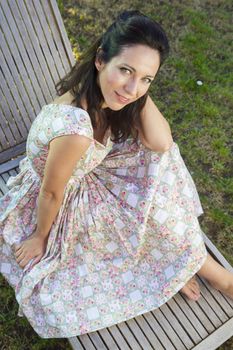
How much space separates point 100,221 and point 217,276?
0.66 m

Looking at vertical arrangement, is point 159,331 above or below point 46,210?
below

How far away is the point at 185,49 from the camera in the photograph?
3.95 metres

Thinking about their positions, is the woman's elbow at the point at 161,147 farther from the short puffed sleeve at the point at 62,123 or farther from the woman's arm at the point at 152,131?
the short puffed sleeve at the point at 62,123

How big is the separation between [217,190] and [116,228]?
1.25 m

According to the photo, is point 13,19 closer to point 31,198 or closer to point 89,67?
point 89,67

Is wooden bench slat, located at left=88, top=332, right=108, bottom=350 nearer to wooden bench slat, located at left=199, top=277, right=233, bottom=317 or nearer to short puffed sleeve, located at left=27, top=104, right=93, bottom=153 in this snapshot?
wooden bench slat, located at left=199, top=277, right=233, bottom=317

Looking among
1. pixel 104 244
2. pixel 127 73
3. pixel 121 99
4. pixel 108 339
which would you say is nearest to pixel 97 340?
pixel 108 339

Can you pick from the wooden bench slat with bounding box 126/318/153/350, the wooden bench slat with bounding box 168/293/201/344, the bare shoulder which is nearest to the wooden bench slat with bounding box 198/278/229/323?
the wooden bench slat with bounding box 168/293/201/344

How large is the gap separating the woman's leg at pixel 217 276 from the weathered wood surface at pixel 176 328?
4 centimetres

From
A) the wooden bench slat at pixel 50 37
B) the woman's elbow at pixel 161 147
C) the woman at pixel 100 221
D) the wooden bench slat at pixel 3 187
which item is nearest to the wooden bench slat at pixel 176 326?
the woman at pixel 100 221

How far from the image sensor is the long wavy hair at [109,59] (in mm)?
1771

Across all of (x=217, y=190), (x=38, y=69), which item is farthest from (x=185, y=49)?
(x=38, y=69)

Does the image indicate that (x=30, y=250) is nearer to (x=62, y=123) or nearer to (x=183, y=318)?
(x=62, y=123)

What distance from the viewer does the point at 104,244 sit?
2.21 meters
